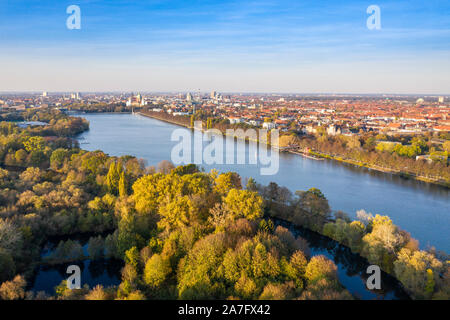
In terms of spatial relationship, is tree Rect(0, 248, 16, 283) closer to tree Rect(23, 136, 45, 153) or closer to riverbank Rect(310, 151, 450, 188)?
tree Rect(23, 136, 45, 153)

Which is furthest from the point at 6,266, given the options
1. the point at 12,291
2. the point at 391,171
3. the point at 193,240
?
the point at 391,171

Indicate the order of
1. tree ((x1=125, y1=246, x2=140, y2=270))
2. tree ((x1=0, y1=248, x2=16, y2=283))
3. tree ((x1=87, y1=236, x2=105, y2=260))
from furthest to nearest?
tree ((x1=87, y1=236, x2=105, y2=260)) → tree ((x1=125, y1=246, x2=140, y2=270)) → tree ((x1=0, y1=248, x2=16, y2=283))

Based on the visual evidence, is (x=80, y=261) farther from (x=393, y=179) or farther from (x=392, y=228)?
(x=393, y=179)

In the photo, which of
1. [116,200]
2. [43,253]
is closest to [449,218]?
[116,200]

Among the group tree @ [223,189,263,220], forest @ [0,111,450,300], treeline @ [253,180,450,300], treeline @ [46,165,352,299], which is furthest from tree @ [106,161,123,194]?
tree @ [223,189,263,220]

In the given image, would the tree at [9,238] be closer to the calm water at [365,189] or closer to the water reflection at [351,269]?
the water reflection at [351,269]

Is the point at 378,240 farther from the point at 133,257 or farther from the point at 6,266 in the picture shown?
the point at 6,266
